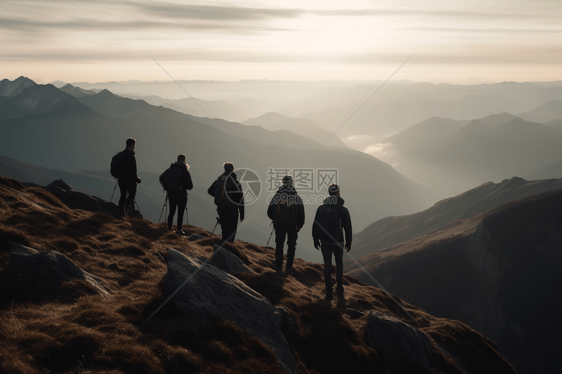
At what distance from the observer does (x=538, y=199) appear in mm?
121625

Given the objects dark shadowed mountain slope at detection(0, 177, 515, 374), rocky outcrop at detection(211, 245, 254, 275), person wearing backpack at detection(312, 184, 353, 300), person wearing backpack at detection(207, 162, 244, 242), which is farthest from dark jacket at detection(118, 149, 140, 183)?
person wearing backpack at detection(312, 184, 353, 300)

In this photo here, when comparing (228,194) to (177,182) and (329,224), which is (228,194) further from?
(329,224)

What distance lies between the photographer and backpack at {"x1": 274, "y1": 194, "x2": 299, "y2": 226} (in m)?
15.9

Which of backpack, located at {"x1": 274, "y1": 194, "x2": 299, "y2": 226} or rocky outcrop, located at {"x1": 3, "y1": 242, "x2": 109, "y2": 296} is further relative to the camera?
backpack, located at {"x1": 274, "y1": 194, "x2": 299, "y2": 226}

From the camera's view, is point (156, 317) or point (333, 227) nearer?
point (156, 317)

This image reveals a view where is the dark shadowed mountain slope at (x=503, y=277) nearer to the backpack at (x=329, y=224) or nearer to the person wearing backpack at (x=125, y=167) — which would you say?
the backpack at (x=329, y=224)

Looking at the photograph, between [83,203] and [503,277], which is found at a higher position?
[83,203]

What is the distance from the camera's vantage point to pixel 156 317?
31.1ft

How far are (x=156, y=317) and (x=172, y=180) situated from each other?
927 centimetres

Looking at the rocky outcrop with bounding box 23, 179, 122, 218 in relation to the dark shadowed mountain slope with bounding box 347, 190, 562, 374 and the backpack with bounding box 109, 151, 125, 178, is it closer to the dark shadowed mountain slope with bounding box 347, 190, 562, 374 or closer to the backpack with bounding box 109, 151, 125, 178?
the backpack with bounding box 109, 151, 125, 178

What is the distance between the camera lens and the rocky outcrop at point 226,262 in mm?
14555

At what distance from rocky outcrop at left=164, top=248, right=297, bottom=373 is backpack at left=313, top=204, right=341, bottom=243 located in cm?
407

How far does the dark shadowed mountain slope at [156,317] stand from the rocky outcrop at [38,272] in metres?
0.03

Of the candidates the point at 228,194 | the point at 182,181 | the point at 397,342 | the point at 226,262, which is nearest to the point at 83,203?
the point at 182,181
